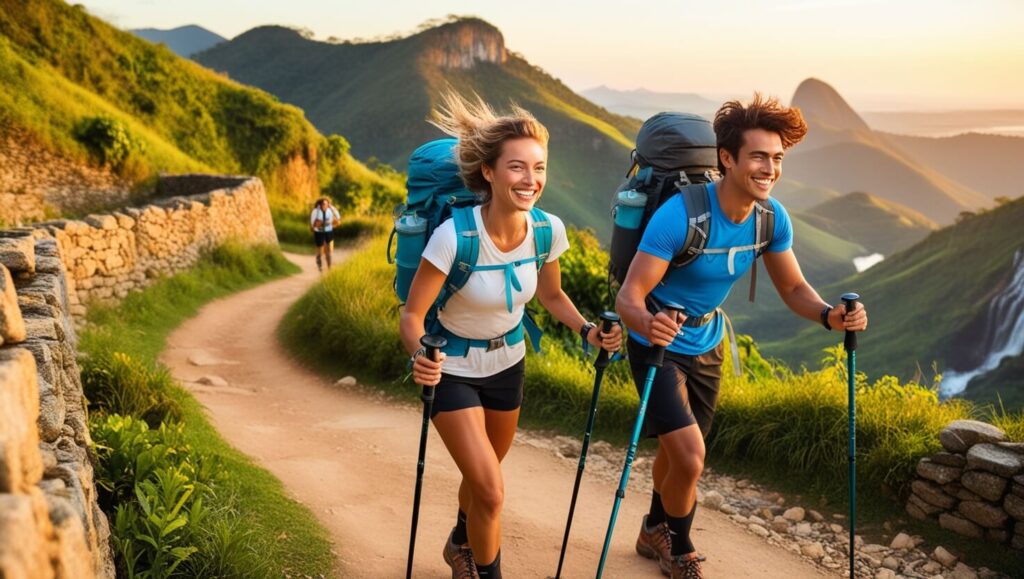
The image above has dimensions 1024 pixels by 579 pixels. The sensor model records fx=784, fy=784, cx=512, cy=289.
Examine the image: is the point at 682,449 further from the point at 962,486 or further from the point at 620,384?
the point at 620,384

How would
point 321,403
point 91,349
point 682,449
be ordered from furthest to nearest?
point 321,403
point 91,349
point 682,449

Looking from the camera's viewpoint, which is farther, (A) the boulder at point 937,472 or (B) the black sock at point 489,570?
(A) the boulder at point 937,472

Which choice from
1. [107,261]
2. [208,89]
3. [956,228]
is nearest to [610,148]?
[956,228]

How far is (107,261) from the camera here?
11727mm

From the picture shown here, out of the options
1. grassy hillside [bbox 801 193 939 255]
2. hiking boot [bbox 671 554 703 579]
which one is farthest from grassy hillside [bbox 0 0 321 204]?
grassy hillside [bbox 801 193 939 255]

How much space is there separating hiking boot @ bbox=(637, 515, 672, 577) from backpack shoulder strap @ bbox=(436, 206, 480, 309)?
2.19 m

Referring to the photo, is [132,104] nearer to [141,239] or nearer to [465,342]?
[141,239]

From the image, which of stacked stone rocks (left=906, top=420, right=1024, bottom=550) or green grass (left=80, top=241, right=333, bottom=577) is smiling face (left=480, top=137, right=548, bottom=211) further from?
stacked stone rocks (left=906, top=420, right=1024, bottom=550)

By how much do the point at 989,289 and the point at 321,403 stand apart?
204 feet

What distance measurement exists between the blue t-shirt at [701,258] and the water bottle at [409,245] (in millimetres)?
1097

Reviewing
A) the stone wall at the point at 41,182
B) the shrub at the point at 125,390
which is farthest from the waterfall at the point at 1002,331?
the shrub at the point at 125,390

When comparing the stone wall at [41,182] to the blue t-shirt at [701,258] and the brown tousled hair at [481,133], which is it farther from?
the blue t-shirt at [701,258]

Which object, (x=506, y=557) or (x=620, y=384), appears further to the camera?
(x=620, y=384)

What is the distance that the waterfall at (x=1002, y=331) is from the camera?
4569 centimetres
